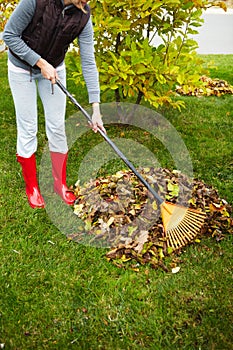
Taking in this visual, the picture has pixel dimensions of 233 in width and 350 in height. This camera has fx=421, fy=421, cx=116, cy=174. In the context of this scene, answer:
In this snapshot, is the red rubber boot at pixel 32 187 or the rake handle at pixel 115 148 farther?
the red rubber boot at pixel 32 187

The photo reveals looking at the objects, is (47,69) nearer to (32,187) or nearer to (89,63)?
(89,63)

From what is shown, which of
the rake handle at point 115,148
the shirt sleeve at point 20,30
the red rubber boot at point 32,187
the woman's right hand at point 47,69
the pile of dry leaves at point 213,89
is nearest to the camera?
the shirt sleeve at point 20,30

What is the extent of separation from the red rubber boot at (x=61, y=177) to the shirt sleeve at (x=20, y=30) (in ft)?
2.72

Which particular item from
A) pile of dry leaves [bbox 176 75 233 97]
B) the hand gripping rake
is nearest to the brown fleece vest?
the hand gripping rake

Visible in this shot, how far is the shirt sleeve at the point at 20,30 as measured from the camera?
2.25m

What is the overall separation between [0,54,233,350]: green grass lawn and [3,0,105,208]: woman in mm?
402

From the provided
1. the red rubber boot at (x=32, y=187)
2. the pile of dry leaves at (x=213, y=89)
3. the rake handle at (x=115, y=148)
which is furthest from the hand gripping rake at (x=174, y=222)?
the pile of dry leaves at (x=213, y=89)

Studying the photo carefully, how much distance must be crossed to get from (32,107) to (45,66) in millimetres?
359

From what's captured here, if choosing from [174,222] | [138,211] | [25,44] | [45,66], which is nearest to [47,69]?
[45,66]

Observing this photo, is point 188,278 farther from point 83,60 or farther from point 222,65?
point 222,65

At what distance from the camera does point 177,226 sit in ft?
8.86

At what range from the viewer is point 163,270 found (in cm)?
251

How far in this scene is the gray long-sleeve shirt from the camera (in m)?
2.27

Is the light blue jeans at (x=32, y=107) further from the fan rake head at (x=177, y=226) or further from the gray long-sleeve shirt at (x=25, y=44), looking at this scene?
the fan rake head at (x=177, y=226)
